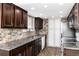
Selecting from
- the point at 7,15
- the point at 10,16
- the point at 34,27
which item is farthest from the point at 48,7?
the point at 34,27

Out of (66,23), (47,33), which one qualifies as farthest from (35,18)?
(66,23)

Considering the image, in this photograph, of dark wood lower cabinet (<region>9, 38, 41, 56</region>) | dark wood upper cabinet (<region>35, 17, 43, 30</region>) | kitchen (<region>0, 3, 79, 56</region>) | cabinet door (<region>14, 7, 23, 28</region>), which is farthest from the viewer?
dark wood upper cabinet (<region>35, 17, 43, 30</region>)

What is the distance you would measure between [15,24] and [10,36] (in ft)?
1.59

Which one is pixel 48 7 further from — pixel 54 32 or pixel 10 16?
pixel 54 32

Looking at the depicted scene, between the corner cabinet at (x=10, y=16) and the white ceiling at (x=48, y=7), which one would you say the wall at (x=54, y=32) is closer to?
the white ceiling at (x=48, y=7)

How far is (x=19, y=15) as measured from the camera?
4.11 metres

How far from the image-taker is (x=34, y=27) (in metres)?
7.30

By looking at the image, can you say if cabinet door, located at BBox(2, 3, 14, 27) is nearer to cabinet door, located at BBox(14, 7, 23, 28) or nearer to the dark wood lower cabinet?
cabinet door, located at BBox(14, 7, 23, 28)

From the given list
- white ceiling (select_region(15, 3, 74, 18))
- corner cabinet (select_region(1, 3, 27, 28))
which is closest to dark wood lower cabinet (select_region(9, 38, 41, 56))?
corner cabinet (select_region(1, 3, 27, 28))

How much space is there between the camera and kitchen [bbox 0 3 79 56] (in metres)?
2.94

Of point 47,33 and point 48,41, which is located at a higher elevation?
point 47,33

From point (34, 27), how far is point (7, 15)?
4.18 m

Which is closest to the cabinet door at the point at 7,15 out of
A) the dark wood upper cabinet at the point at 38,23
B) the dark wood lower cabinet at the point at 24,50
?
the dark wood lower cabinet at the point at 24,50

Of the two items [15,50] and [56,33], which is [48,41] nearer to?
[56,33]
